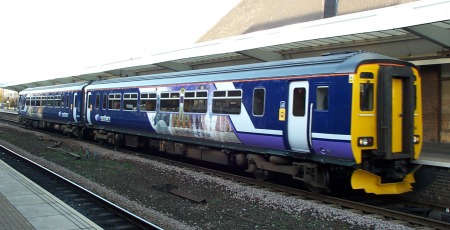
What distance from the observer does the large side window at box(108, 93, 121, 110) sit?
57.2 ft

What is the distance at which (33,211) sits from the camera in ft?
23.1

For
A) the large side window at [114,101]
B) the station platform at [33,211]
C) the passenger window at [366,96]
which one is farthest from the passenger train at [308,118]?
the station platform at [33,211]

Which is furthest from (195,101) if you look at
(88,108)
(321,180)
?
(88,108)

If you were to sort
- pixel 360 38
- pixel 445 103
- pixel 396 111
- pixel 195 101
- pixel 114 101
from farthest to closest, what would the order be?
pixel 114 101 → pixel 445 103 → pixel 360 38 → pixel 195 101 → pixel 396 111

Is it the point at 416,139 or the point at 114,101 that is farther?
the point at 114,101

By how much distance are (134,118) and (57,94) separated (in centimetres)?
1062

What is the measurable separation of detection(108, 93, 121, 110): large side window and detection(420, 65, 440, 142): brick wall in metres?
11.9

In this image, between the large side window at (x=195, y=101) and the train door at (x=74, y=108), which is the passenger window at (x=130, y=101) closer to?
the large side window at (x=195, y=101)

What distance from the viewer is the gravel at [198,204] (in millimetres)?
7344

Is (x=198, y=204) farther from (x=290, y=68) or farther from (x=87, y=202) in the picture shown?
(x=290, y=68)

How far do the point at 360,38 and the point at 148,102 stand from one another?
7.88 metres

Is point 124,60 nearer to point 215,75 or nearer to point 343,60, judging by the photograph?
point 215,75

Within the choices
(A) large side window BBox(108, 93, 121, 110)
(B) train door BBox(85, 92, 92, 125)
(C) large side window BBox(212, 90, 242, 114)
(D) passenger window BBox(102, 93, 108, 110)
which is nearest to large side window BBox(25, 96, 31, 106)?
(B) train door BBox(85, 92, 92, 125)

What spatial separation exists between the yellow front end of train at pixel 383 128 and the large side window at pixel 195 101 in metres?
5.27
